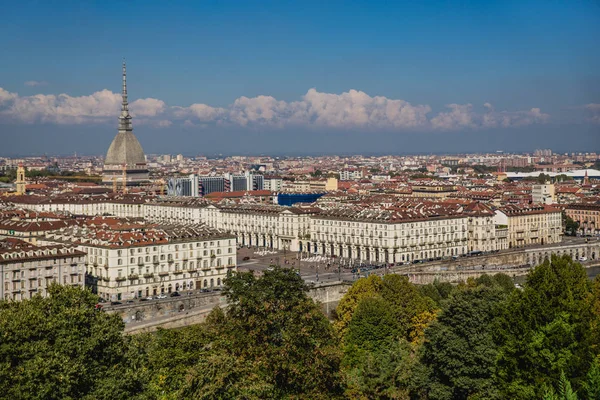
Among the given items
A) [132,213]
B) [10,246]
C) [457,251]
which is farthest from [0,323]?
[132,213]

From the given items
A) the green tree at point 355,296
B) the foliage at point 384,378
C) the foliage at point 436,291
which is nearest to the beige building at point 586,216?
the foliage at point 436,291

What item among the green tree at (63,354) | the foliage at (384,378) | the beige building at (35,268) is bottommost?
the foliage at (384,378)

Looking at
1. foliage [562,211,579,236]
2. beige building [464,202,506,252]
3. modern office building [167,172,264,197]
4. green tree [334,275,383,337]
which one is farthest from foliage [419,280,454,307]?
modern office building [167,172,264,197]

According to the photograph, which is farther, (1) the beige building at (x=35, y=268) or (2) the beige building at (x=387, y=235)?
(2) the beige building at (x=387, y=235)

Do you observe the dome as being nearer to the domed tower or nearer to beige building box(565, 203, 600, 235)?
the domed tower

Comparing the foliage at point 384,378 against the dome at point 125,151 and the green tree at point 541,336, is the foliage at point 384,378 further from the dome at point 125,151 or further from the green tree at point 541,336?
the dome at point 125,151

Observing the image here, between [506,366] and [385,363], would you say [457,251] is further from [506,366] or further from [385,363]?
[506,366]
